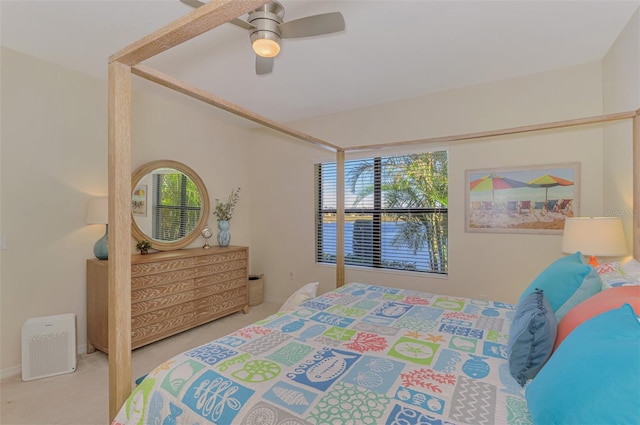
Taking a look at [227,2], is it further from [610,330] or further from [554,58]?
[554,58]

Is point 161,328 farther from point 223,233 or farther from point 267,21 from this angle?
point 267,21

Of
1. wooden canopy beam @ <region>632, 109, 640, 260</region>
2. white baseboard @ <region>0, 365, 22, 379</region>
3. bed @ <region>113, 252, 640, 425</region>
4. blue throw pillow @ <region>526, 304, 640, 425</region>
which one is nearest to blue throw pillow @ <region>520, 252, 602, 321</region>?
bed @ <region>113, 252, 640, 425</region>

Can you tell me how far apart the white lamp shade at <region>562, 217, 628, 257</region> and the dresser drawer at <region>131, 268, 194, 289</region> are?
336 centimetres

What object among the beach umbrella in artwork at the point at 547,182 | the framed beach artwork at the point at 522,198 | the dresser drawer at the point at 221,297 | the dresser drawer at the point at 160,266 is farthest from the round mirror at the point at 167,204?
the beach umbrella in artwork at the point at 547,182

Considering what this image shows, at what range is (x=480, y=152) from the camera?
10.0 feet

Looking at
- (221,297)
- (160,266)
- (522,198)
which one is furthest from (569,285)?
(221,297)

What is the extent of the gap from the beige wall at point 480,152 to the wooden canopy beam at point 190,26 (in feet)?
9.30

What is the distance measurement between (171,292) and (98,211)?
3.30ft

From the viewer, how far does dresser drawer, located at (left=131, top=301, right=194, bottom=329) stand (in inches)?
108

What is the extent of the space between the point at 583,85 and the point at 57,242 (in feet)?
16.0

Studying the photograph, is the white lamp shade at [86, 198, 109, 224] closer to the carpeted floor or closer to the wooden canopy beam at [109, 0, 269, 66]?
the carpeted floor

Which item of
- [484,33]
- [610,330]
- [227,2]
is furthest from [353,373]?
[484,33]

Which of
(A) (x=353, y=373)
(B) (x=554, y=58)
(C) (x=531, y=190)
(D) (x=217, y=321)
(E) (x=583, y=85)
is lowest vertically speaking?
(D) (x=217, y=321)

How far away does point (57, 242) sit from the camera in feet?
8.97
